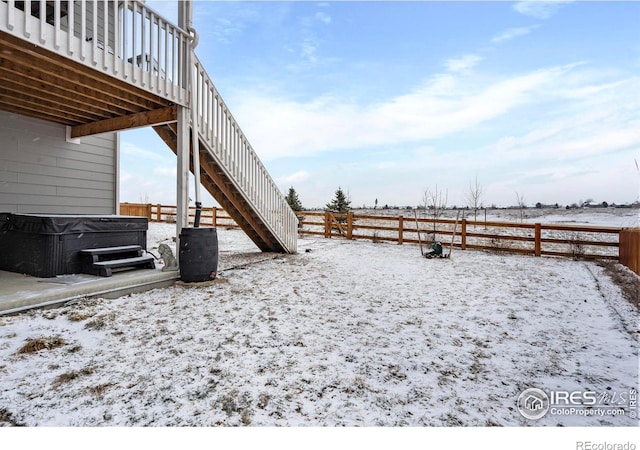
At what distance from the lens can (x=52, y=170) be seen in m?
5.07

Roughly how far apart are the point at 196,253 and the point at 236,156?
2008 millimetres

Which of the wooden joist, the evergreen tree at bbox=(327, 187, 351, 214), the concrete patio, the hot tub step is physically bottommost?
the concrete patio

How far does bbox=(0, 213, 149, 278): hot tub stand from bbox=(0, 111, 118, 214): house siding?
43.1 inches

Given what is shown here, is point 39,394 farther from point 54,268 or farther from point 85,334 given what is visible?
point 54,268

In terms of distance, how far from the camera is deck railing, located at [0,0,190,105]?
2.64 meters

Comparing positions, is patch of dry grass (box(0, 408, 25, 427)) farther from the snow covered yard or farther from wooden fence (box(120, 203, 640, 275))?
wooden fence (box(120, 203, 640, 275))

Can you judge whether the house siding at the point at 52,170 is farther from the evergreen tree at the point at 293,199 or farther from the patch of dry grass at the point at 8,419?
the evergreen tree at the point at 293,199

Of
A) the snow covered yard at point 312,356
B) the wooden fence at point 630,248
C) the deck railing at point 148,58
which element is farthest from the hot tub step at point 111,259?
the wooden fence at point 630,248

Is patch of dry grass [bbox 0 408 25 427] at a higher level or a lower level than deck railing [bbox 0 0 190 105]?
lower

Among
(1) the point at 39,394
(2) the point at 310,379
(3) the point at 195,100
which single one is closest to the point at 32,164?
(3) the point at 195,100

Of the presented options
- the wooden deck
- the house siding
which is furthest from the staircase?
the house siding

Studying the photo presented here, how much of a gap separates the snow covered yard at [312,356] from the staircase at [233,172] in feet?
6.45

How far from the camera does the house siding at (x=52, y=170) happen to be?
461 centimetres
